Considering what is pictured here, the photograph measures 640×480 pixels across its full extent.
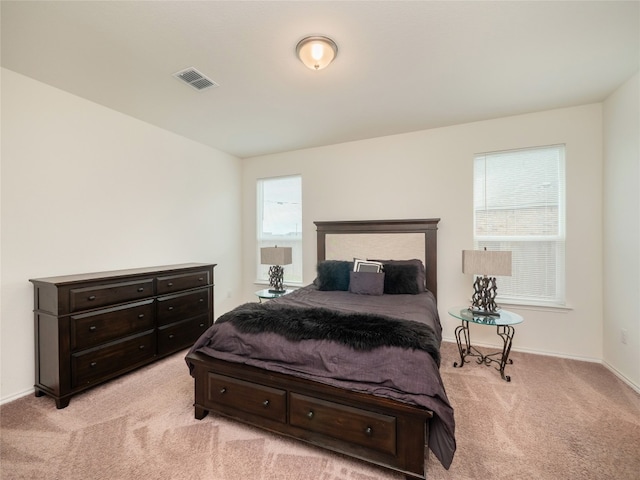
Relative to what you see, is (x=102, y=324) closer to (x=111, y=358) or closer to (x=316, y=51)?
(x=111, y=358)

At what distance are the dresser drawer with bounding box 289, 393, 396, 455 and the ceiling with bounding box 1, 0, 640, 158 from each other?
2366 mm

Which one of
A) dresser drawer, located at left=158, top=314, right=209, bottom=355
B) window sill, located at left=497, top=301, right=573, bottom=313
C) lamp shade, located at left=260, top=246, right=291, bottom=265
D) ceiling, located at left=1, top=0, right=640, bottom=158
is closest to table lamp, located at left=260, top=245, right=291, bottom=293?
lamp shade, located at left=260, top=246, right=291, bottom=265

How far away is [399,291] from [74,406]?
3011mm

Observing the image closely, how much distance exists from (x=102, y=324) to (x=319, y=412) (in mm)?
2070

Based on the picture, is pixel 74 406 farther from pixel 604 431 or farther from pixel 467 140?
pixel 467 140

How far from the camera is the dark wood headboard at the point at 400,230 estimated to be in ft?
11.6

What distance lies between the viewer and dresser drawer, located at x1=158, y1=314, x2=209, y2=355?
2980mm

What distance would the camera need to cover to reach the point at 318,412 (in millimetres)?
1684

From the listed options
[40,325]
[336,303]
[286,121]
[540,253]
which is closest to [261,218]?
[286,121]

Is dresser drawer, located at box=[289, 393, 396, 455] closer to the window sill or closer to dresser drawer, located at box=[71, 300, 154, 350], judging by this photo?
dresser drawer, located at box=[71, 300, 154, 350]

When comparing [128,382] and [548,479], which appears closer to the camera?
[548,479]

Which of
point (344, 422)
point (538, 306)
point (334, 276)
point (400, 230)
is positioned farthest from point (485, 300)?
point (344, 422)

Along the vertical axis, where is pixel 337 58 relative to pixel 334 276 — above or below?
above

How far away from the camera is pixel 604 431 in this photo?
1886 millimetres
